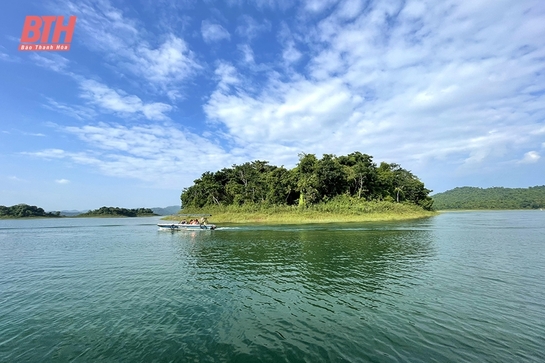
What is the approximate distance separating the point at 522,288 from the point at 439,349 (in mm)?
10978

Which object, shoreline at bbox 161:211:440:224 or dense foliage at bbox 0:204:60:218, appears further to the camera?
dense foliage at bbox 0:204:60:218

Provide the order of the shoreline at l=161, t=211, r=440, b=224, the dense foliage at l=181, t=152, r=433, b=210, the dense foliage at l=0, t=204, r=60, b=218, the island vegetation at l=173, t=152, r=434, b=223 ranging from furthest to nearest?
the dense foliage at l=0, t=204, r=60, b=218, the dense foliage at l=181, t=152, r=433, b=210, the island vegetation at l=173, t=152, r=434, b=223, the shoreline at l=161, t=211, r=440, b=224

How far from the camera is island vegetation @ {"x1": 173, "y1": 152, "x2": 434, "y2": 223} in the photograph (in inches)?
3024

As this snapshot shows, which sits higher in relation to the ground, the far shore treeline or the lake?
the far shore treeline

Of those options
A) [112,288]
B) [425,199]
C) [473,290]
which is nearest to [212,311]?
[112,288]

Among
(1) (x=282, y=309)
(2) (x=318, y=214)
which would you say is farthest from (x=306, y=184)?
(1) (x=282, y=309)

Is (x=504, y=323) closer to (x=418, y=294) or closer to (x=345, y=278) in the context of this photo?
(x=418, y=294)

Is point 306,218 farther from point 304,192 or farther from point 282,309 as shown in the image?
point 282,309

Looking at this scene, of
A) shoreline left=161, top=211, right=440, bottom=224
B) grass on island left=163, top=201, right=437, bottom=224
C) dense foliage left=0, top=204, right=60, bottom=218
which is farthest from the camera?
dense foliage left=0, top=204, right=60, bottom=218

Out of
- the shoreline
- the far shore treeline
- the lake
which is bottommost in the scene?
the lake

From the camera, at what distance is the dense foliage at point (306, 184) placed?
8244 centimetres

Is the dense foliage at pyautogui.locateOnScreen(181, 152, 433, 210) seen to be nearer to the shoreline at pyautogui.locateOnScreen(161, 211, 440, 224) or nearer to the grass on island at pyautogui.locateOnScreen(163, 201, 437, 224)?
the grass on island at pyautogui.locateOnScreen(163, 201, 437, 224)

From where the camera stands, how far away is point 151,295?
16266 millimetres

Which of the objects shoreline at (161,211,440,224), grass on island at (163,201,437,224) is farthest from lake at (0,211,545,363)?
grass on island at (163,201,437,224)
